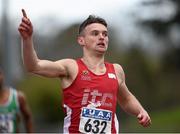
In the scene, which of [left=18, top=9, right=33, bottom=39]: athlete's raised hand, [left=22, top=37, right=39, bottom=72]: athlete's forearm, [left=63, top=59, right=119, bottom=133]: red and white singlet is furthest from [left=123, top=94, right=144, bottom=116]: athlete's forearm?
[left=18, top=9, right=33, bottom=39]: athlete's raised hand

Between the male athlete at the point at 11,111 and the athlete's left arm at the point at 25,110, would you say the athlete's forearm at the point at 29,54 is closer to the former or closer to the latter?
the male athlete at the point at 11,111

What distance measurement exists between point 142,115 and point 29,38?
1621mm

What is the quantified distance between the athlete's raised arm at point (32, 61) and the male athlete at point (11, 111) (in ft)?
15.0

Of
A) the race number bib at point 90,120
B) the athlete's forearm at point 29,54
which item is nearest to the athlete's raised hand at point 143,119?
the race number bib at point 90,120

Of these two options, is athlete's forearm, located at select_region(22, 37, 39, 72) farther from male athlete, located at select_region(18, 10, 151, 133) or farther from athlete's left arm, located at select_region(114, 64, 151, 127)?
athlete's left arm, located at select_region(114, 64, 151, 127)

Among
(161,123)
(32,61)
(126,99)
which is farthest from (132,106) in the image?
(161,123)

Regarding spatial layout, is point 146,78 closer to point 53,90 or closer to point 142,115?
point 53,90

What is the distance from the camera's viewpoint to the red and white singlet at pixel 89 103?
808cm

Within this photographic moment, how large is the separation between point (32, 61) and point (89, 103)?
83cm

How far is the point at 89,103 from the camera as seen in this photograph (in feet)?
26.5

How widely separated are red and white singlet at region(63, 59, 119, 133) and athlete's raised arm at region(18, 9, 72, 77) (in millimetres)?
196

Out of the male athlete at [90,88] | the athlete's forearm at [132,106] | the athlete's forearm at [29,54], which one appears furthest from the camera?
the athlete's forearm at [132,106]

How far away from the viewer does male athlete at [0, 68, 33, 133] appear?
12.5 m

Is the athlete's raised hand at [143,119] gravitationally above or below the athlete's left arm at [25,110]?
above
